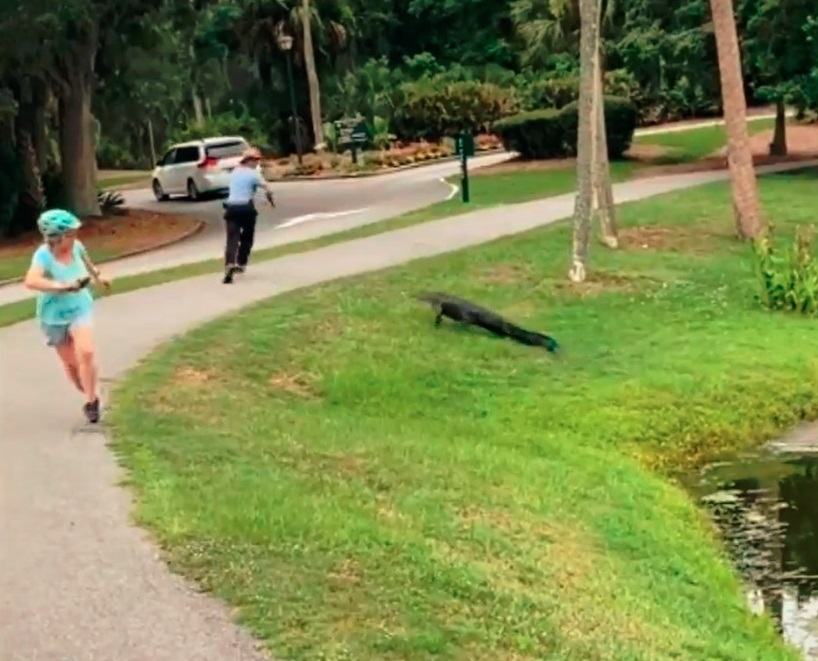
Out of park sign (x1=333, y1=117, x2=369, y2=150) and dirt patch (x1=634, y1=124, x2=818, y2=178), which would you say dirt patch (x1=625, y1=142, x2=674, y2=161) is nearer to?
dirt patch (x1=634, y1=124, x2=818, y2=178)

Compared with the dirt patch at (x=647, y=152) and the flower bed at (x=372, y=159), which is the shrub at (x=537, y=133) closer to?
the dirt patch at (x=647, y=152)

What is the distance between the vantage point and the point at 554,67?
5806 centimetres

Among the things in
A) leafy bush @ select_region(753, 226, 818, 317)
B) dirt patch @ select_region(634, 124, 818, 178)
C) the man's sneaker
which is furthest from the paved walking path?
dirt patch @ select_region(634, 124, 818, 178)

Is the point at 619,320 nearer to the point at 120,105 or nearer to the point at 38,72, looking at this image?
the point at 38,72

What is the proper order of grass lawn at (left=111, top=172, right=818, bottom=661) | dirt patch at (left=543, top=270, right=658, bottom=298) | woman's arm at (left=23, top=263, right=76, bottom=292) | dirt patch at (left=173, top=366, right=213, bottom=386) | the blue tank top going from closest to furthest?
grass lawn at (left=111, top=172, right=818, bottom=661), woman's arm at (left=23, top=263, right=76, bottom=292), the blue tank top, dirt patch at (left=173, top=366, right=213, bottom=386), dirt patch at (left=543, top=270, right=658, bottom=298)

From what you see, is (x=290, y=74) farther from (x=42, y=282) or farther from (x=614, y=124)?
(x=42, y=282)

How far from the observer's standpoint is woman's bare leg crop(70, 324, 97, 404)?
12.2 m

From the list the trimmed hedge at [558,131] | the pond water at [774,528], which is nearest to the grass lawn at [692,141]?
the trimmed hedge at [558,131]

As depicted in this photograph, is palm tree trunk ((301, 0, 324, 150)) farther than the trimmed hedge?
Yes

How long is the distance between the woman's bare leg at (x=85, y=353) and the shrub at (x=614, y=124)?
30.4 m

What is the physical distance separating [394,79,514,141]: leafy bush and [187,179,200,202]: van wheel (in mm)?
11826

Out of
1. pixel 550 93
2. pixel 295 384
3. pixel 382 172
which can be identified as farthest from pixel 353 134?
pixel 295 384

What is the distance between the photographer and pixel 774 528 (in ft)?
41.8

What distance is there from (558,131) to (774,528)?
30772 millimetres
